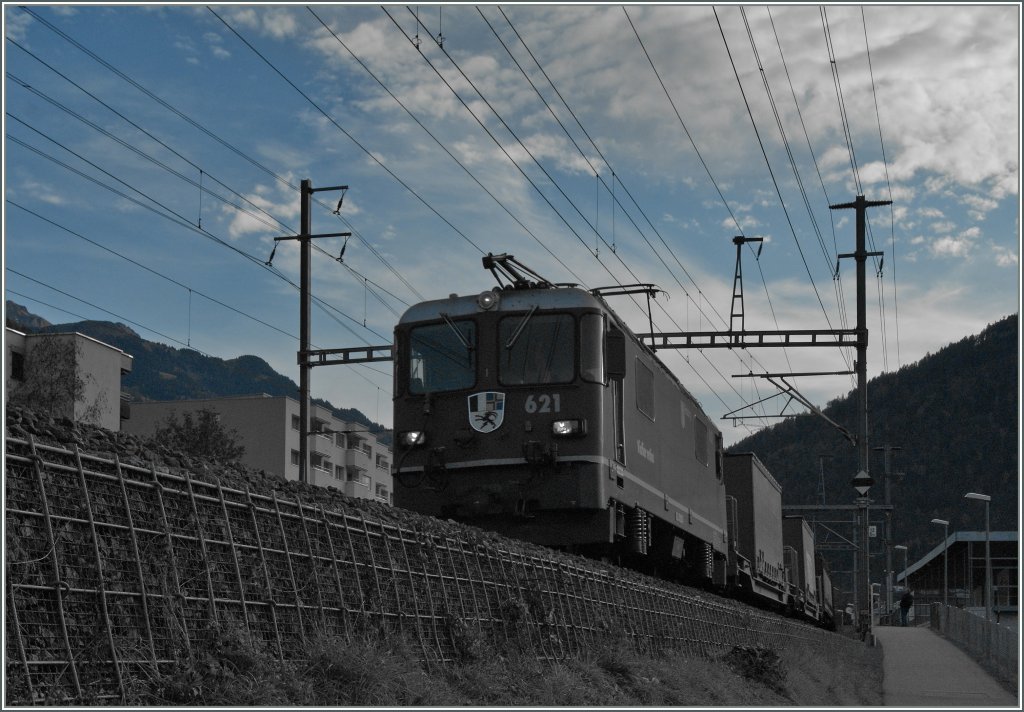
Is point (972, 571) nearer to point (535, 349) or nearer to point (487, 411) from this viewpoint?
point (535, 349)

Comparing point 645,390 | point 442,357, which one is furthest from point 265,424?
point 442,357

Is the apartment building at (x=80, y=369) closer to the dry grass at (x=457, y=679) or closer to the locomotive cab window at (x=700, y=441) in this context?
the locomotive cab window at (x=700, y=441)

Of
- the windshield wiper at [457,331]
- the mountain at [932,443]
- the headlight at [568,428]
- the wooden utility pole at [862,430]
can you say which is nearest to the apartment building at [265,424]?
the wooden utility pole at [862,430]

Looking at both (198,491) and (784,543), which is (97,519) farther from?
(784,543)

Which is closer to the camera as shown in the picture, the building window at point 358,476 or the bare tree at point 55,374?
the bare tree at point 55,374

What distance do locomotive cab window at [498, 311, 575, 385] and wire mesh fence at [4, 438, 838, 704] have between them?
4.19 meters

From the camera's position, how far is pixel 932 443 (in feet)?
491

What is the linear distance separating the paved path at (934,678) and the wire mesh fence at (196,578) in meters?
5.91

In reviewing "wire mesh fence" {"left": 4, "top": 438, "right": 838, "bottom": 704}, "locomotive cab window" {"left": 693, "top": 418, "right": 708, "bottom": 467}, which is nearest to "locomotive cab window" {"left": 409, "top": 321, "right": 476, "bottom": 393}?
"wire mesh fence" {"left": 4, "top": 438, "right": 838, "bottom": 704}

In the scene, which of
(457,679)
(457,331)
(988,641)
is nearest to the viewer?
(457,679)

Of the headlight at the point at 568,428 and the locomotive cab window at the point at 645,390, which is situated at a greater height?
the locomotive cab window at the point at 645,390

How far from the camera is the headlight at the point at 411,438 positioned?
1633 centimetres

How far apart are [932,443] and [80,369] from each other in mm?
117920

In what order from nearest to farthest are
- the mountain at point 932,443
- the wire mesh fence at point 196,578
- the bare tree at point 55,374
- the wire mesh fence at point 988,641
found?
1. the wire mesh fence at point 196,578
2. the wire mesh fence at point 988,641
3. the bare tree at point 55,374
4. the mountain at point 932,443
